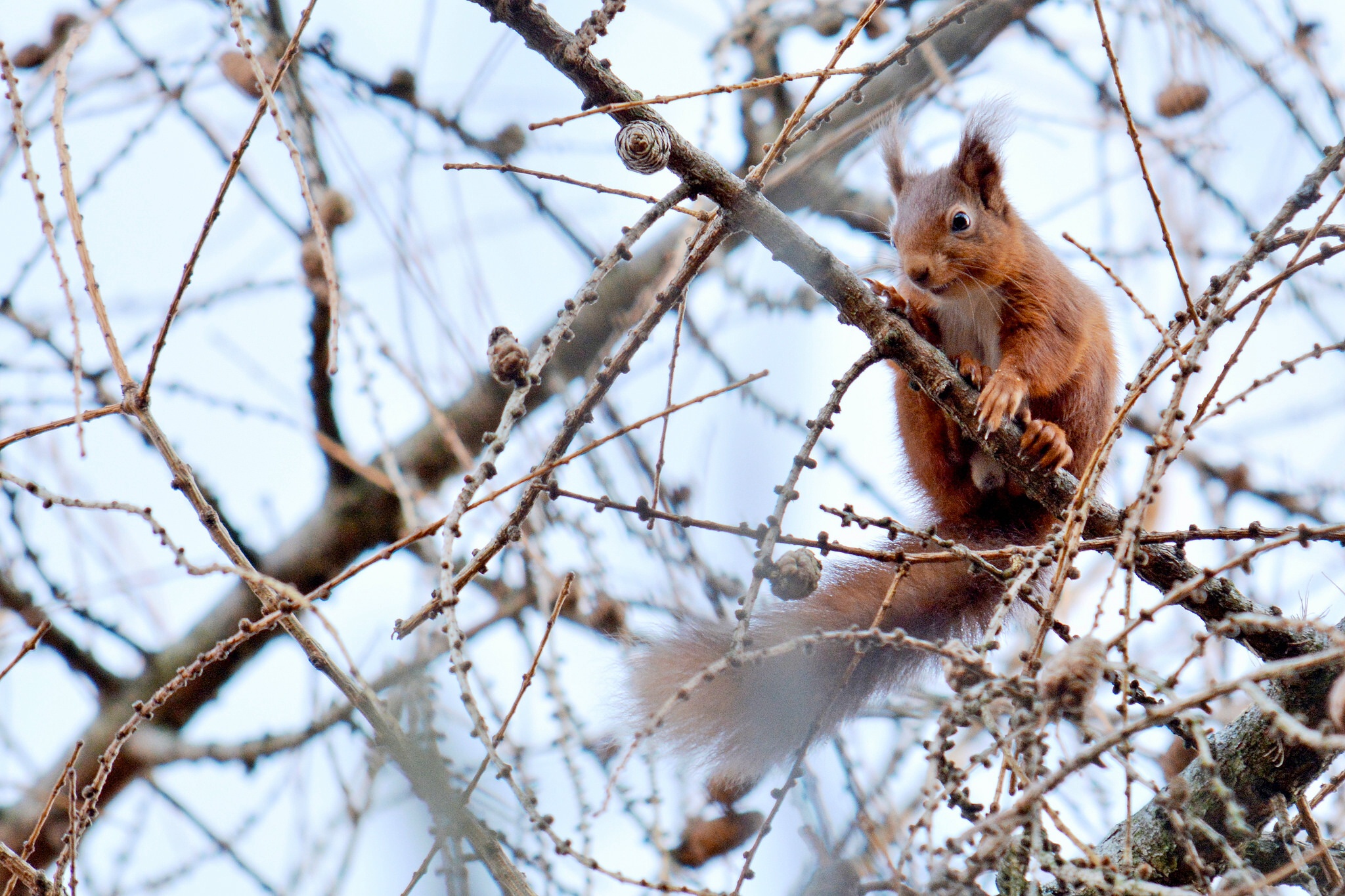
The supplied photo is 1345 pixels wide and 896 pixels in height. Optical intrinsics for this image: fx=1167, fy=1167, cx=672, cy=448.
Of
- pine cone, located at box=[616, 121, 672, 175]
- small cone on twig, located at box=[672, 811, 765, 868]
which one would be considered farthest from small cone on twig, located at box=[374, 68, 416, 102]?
small cone on twig, located at box=[672, 811, 765, 868]

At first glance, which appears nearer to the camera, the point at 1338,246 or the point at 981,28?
the point at 1338,246

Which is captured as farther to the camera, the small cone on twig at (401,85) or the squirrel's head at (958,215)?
the small cone on twig at (401,85)

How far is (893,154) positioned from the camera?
2.85 meters

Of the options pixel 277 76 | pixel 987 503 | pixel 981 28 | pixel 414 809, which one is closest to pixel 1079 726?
pixel 414 809

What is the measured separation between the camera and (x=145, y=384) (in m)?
1.33

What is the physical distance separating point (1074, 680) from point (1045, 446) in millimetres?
1074

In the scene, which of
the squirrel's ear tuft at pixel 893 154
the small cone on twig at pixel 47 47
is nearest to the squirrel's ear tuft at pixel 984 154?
the squirrel's ear tuft at pixel 893 154

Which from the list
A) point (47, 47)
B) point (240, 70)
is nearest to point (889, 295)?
point (240, 70)

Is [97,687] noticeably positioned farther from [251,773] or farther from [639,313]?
[639,313]

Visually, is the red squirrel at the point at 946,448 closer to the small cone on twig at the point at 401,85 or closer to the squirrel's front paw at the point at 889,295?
the squirrel's front paw at the point at 889,295

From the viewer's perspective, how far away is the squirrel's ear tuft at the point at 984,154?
274 cm

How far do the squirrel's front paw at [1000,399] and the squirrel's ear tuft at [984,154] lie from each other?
0.66 m

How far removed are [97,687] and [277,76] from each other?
2101 millimetres

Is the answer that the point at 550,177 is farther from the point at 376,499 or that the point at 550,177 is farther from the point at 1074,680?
the point at 376,499
